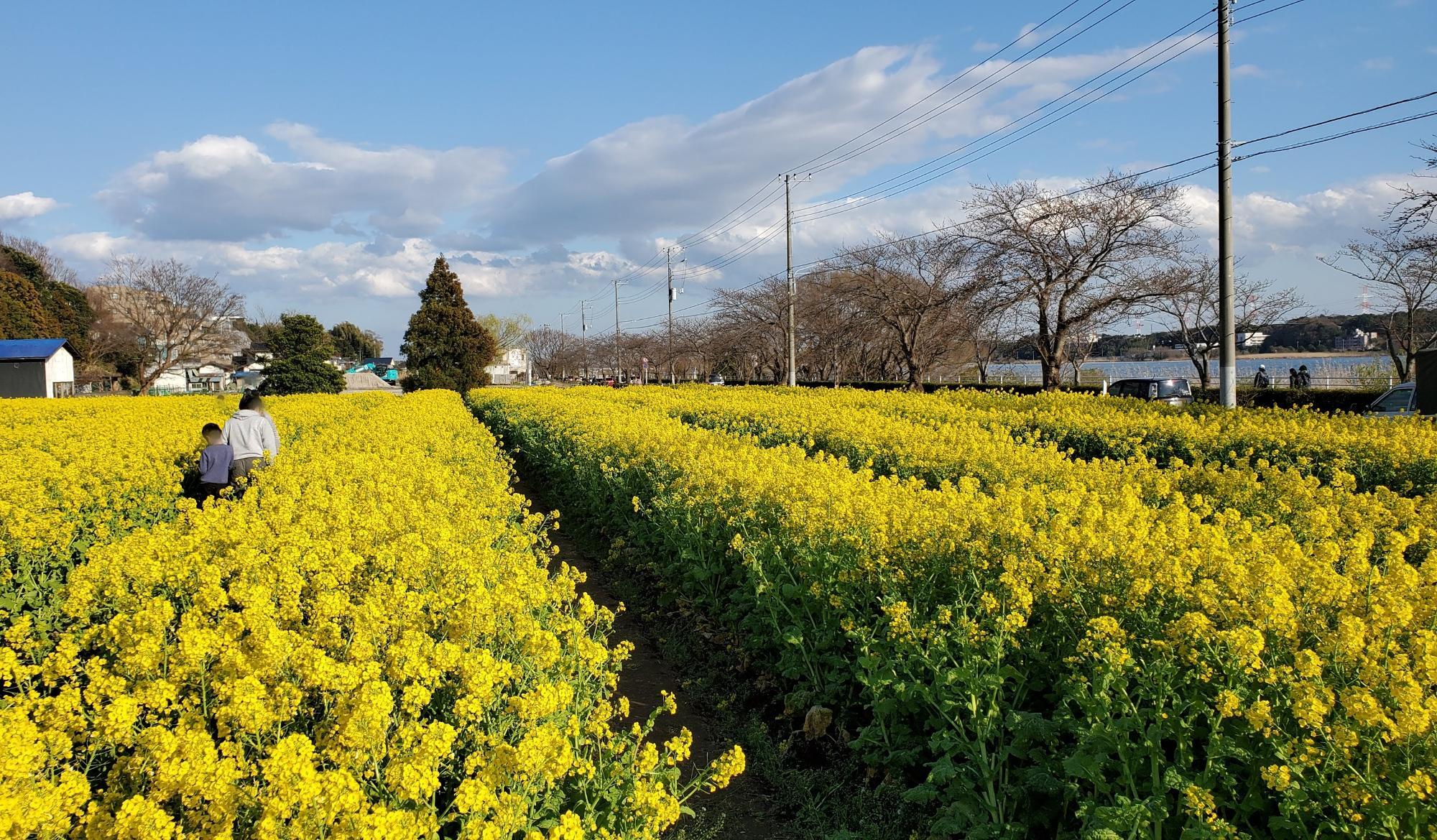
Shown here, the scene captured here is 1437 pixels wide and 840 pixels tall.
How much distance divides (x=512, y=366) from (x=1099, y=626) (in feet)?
405

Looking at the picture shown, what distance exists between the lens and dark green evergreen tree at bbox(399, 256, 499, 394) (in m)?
52.2

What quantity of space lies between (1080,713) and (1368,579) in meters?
1.41

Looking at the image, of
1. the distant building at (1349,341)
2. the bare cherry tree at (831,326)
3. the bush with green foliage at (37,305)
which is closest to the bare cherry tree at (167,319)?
the bush with green foliage at (37,305)

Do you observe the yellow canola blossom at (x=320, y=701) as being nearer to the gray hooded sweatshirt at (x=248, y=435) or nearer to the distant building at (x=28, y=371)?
the gray hooded sweatshirt at (x=248, y=435)

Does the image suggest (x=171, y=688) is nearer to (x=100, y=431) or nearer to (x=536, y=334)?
(x=100, y=431)

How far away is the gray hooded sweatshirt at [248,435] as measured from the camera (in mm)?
9156

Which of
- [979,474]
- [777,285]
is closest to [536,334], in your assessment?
[777,285]

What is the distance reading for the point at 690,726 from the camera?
538cm

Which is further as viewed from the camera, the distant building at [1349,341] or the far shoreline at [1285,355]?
the distant building at [1349,341]

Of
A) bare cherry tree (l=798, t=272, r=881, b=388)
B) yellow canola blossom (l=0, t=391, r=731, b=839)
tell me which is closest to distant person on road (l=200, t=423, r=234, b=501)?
yellow canola blossom (l=0, t=391, r=731, b=839)

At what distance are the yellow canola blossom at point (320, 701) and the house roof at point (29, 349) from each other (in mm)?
46466

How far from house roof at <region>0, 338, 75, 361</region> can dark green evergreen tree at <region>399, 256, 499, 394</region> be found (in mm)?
17657

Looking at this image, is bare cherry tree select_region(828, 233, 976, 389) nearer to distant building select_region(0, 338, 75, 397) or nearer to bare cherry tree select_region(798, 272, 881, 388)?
bare cherry tree select_region(798, 272, 881, 388)

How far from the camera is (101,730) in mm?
2590
